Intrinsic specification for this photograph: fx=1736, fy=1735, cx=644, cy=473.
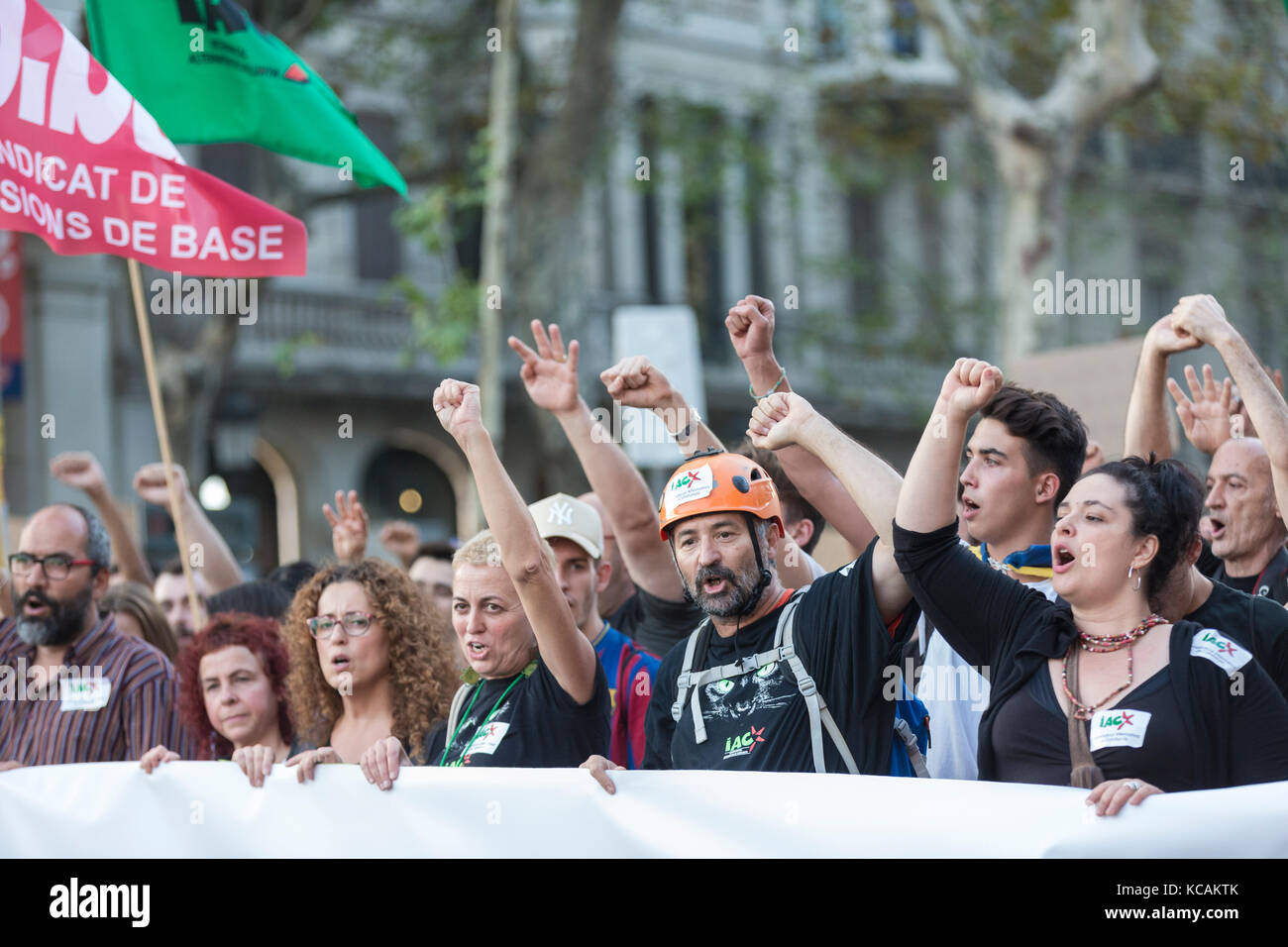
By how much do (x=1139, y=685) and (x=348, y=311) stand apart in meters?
18.6

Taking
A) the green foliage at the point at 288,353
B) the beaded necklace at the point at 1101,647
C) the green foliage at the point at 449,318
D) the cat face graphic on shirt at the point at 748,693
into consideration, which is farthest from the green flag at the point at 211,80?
the green foliage at the point at 288,353

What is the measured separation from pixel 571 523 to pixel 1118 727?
6.73 feet

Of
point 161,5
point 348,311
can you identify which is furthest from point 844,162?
point 161,5

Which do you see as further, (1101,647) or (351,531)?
(351,531)

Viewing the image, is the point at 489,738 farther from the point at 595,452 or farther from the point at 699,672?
the point at 595,452

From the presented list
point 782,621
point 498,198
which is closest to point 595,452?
point 782,621

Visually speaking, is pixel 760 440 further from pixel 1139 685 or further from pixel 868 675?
pixel 1139 685

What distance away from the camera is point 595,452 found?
5000 mm

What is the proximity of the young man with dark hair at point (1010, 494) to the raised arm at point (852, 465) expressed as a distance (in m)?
0.53

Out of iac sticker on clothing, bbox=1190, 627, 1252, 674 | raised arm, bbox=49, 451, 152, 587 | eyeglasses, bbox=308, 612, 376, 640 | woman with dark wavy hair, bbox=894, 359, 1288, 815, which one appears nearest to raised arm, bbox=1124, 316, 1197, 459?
woman with dark wavy hair, bbox=894, 359, 1288, 815

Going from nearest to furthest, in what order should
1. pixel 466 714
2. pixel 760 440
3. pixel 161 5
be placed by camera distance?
pixel 760 440 → pixel 466 714 → pixel 161 5

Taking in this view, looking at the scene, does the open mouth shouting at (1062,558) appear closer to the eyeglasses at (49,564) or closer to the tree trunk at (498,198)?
the eyeglasses at (49,564)

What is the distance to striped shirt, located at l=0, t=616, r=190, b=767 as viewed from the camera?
203 inches
